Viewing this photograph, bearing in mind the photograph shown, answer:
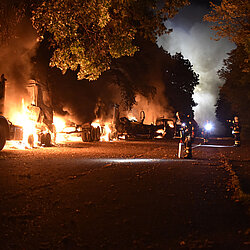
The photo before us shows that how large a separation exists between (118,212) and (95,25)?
11.6 m

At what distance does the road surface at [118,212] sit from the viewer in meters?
4.08

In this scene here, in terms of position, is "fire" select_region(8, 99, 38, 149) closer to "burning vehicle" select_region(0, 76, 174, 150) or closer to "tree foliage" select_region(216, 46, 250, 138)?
"burning vehicle" select_region(0, 76, 174, 150)

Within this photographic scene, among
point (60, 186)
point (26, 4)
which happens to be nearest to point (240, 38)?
point (26, 4)

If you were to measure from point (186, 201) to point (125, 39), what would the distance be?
9551mm

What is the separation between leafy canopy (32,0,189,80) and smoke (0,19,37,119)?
7.01 meters

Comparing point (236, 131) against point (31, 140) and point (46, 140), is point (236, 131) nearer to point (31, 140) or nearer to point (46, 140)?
point (46, 140)

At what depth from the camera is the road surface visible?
4078 millimetres

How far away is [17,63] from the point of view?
78.8 ft

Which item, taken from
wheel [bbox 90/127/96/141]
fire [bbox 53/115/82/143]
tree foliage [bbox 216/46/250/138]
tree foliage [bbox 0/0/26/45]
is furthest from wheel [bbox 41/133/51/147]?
tree foliage [bbox 216/46/250/138]

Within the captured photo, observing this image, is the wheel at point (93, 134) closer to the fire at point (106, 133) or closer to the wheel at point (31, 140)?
the fire at point (106, 133)

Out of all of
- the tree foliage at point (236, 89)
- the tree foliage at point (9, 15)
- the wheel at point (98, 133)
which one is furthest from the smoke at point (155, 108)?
the tree foliage at point (9, 15)

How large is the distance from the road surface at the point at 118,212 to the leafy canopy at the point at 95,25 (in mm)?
6518

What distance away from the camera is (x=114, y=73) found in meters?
40.2

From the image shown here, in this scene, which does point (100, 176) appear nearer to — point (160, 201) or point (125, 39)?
point (160, 201)
